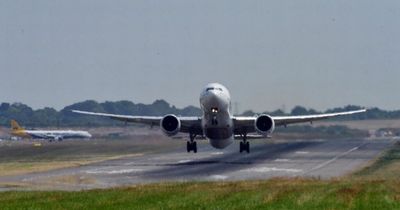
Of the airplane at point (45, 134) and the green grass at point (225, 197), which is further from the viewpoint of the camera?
the airplane at point (45, 134)

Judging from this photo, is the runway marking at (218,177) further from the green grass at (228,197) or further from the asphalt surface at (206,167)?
the green grass at (228,197)

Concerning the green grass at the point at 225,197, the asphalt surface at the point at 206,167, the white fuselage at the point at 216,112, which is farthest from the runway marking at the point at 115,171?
the green grass at the point at 225,197

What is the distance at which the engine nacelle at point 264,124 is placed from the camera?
226 ft

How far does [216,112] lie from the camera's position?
213ft

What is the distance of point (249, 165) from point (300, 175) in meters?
11.3

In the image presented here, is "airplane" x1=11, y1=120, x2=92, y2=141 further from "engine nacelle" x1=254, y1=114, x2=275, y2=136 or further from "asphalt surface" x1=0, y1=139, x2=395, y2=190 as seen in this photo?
"engine nacelle" x1=254, y1=114, x2=275, y2=136

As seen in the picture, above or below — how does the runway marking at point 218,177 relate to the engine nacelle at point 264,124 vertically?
below

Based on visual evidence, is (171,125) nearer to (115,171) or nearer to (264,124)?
(115,171)

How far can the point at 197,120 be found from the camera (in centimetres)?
6912

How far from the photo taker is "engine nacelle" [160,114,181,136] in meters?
68.7

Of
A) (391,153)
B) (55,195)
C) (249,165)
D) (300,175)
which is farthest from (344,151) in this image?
(55,195)

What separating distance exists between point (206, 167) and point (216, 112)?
22.2 ft

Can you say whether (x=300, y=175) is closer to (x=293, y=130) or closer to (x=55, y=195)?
(x=55, y=195)

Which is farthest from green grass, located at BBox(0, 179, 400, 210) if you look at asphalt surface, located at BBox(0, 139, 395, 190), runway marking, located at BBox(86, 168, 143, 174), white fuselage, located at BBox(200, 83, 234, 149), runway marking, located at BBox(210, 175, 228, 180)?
runway marking, located at BBox(86, 168, 143, 174)
